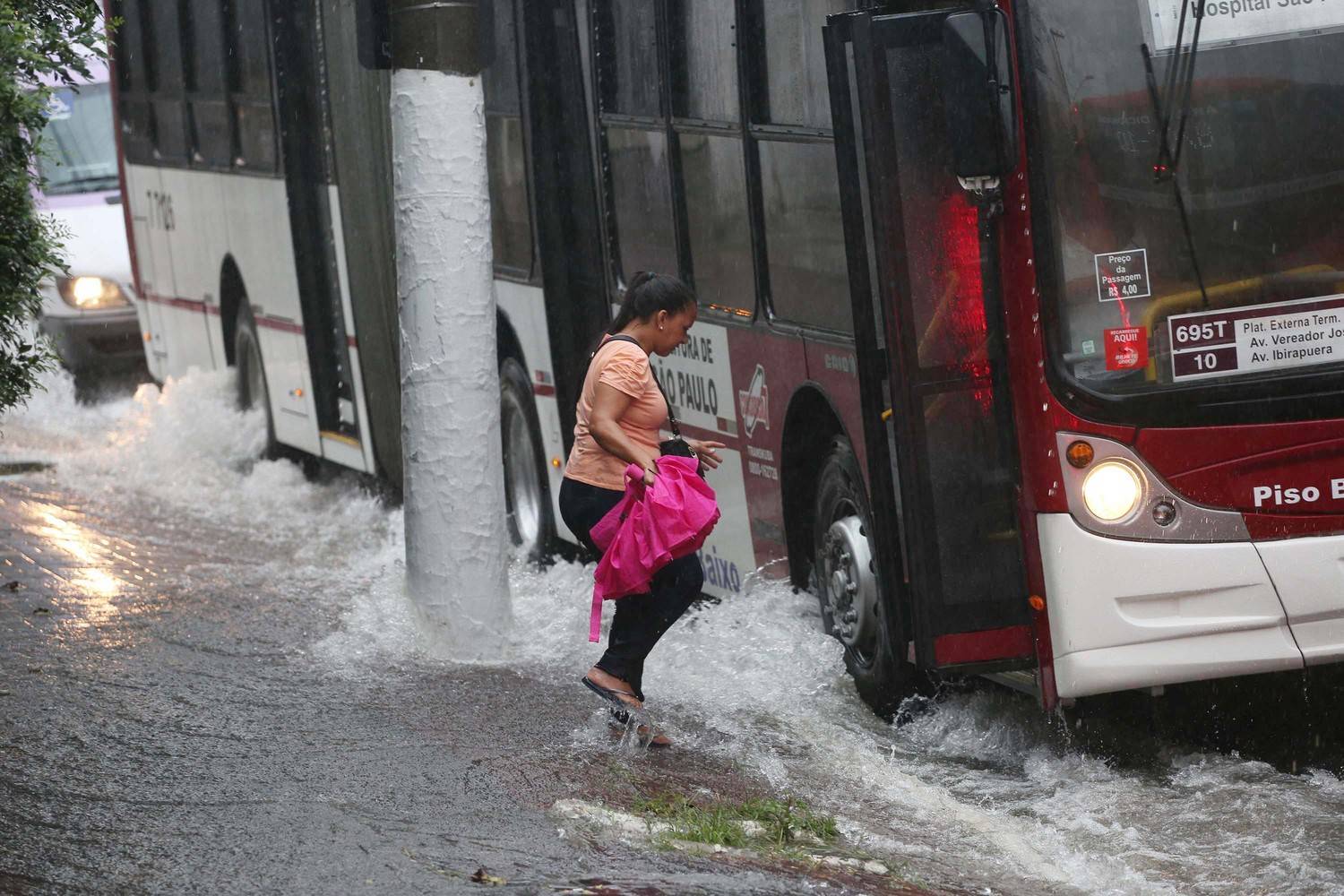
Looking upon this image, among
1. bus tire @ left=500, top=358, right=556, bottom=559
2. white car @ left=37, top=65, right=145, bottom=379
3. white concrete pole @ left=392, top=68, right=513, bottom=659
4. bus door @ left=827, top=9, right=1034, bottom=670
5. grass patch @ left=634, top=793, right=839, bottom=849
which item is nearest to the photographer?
grass patch @ left=634, top=793, right=839, bottom=849

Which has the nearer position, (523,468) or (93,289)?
(523,468)

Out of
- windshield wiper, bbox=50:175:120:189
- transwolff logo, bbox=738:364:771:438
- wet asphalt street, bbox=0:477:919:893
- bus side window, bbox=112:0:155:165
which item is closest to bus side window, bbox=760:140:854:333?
transwolff logo, bbox=738:364:771:438

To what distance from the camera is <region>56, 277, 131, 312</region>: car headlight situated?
1933cm

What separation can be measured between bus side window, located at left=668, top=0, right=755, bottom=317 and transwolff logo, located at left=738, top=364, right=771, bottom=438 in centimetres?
28

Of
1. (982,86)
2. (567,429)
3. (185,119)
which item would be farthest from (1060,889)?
(185,119)

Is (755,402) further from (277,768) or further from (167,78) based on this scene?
(167,78)

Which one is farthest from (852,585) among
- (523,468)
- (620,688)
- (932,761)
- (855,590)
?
(523,468)

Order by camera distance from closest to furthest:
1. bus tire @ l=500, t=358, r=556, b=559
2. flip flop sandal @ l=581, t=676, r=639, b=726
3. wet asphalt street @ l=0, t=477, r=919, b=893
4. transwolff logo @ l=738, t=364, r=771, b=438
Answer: wet asphalt street @ l=0, t=477, r=919, b=893, flip flop sandal @ l=581, t=676, r=639, b=726, transwolff logo @ l=738, t=364, r=771, b=438, bus tire @ l=500, t=358, r=556, b=559

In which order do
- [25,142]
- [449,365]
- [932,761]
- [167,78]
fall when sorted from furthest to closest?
1. [167,78]
2. [449,365]
3. [25,142]
4. [932,761]

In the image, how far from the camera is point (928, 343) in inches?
268

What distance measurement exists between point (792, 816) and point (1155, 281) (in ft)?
6.52

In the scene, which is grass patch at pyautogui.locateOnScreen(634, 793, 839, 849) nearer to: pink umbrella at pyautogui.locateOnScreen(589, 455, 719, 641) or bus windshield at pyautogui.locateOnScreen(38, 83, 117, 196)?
pink umbrella at pyautogui.locateOnScreen(589, 455, 719, 641)

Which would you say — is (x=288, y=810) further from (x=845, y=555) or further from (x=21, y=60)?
(x=21, y=60)

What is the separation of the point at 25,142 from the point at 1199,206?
4.07 m
